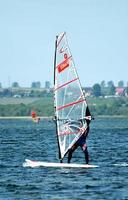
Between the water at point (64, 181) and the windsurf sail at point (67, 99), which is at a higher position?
the windsurf sail at point (67, 99)

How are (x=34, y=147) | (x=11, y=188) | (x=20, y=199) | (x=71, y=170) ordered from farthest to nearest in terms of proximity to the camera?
(x=34, y=147), (x=71, y=170), (x=11, y=188), (x=20, y=199)

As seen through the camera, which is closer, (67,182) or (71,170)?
(67,182)

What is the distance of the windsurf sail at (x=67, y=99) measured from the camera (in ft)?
239

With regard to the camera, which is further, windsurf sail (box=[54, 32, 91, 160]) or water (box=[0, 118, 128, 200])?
windsurf sail (box=[54, 32, 91, 160])

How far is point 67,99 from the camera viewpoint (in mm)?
73375

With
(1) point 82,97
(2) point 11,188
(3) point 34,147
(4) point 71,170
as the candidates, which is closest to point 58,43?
(1) point 82,97

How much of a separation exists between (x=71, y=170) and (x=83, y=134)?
3435mm

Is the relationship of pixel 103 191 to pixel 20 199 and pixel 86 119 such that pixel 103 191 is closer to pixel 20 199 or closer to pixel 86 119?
pixel 20 199

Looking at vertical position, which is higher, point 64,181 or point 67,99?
point 67,99

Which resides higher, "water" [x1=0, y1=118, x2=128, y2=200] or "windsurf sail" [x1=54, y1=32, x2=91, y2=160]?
"windsurf sail" [x1=54, y1=32, x2=91, y2=160]

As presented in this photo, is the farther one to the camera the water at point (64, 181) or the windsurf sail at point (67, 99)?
the windsurf sail at point (67, 99)

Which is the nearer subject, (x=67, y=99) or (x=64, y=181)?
(x=64, y=181)

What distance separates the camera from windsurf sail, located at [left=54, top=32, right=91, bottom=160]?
72750 mm

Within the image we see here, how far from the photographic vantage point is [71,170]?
7225cm
